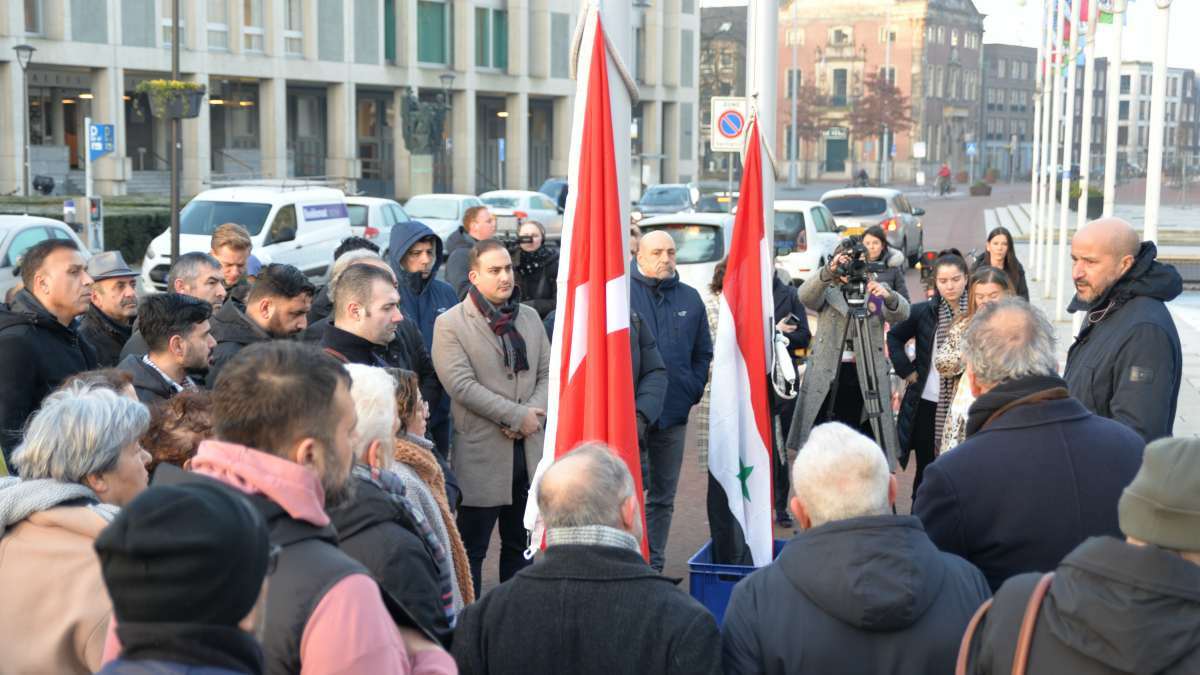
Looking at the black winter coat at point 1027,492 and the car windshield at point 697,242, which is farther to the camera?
the car windshield at point 697,242

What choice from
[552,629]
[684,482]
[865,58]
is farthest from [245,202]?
[865,58]

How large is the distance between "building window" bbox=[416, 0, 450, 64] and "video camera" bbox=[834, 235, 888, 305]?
48149 millimetres

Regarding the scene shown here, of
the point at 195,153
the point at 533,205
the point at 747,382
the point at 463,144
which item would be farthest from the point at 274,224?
the point at 463,144

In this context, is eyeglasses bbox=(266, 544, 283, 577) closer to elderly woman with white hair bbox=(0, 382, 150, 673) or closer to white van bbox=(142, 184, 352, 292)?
elderly woman with white hair bbox=(0, 382, 150, 673)

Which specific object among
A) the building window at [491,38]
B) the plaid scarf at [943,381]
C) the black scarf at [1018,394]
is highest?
the building window at [491,38]

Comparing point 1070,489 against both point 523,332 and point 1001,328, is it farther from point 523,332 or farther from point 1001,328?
point 523,332

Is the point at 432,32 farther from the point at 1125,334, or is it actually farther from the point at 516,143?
the point at 1125,334

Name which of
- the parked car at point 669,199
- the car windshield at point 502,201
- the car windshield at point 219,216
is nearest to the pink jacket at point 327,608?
the car windshield at point 219,216

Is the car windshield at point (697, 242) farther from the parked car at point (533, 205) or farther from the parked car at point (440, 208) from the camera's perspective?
the parked car at point (533, 205)

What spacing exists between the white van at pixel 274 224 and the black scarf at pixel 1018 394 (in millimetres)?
19040

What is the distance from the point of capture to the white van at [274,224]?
74.1 feet

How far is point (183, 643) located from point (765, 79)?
219 inches

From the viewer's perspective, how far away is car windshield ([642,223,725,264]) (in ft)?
53.0

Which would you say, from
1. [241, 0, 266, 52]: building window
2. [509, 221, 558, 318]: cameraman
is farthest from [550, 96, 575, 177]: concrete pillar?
[509, 221, 558, 318]: cameraman
